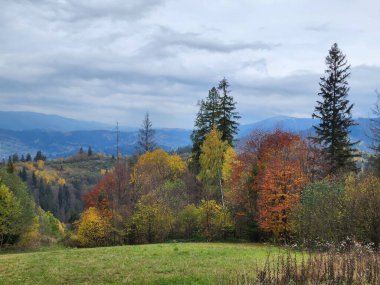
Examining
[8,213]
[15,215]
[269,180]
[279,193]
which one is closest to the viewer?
[279,193]

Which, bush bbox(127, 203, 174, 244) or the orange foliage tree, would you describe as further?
bush bbox(127, 203, 174, 244)

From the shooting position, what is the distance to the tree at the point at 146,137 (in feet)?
231

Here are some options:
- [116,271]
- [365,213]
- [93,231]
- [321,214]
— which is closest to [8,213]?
[93,231]

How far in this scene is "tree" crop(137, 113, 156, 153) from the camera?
7050 cm

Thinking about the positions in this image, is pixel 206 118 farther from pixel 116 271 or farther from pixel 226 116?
pixel 116 271

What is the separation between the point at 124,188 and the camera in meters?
49.8

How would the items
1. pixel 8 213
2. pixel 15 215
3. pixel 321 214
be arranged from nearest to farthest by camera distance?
pixel 321 214 < pixel 8 213 < pixel 15 215

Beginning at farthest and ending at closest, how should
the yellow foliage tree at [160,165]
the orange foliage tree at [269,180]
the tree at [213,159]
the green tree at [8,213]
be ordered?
1. the yellow foliage tree at [160,165]
2. the tree at [213,159]
3. the green tree at [8,213]
4. the orange foliage tree at [269,180]

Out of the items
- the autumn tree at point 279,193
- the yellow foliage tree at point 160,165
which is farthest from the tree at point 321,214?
the yellow foliage tree at point 160,165

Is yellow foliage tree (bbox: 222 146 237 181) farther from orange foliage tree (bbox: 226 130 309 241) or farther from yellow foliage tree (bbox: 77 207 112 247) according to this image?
yellow foliage tree (bbox: 77 207 112 247)

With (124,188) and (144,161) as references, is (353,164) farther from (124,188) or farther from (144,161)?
(144,161)

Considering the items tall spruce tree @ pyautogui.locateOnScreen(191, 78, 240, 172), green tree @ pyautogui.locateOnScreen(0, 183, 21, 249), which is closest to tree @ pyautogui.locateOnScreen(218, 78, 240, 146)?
tall spruce tree @ pyautogui.locateOnScreen(191, 78, 240, 172)

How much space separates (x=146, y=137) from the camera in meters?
71.4

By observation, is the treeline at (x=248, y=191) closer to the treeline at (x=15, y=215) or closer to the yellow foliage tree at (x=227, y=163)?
the yellow foliage tree at (x=227, y=163)
